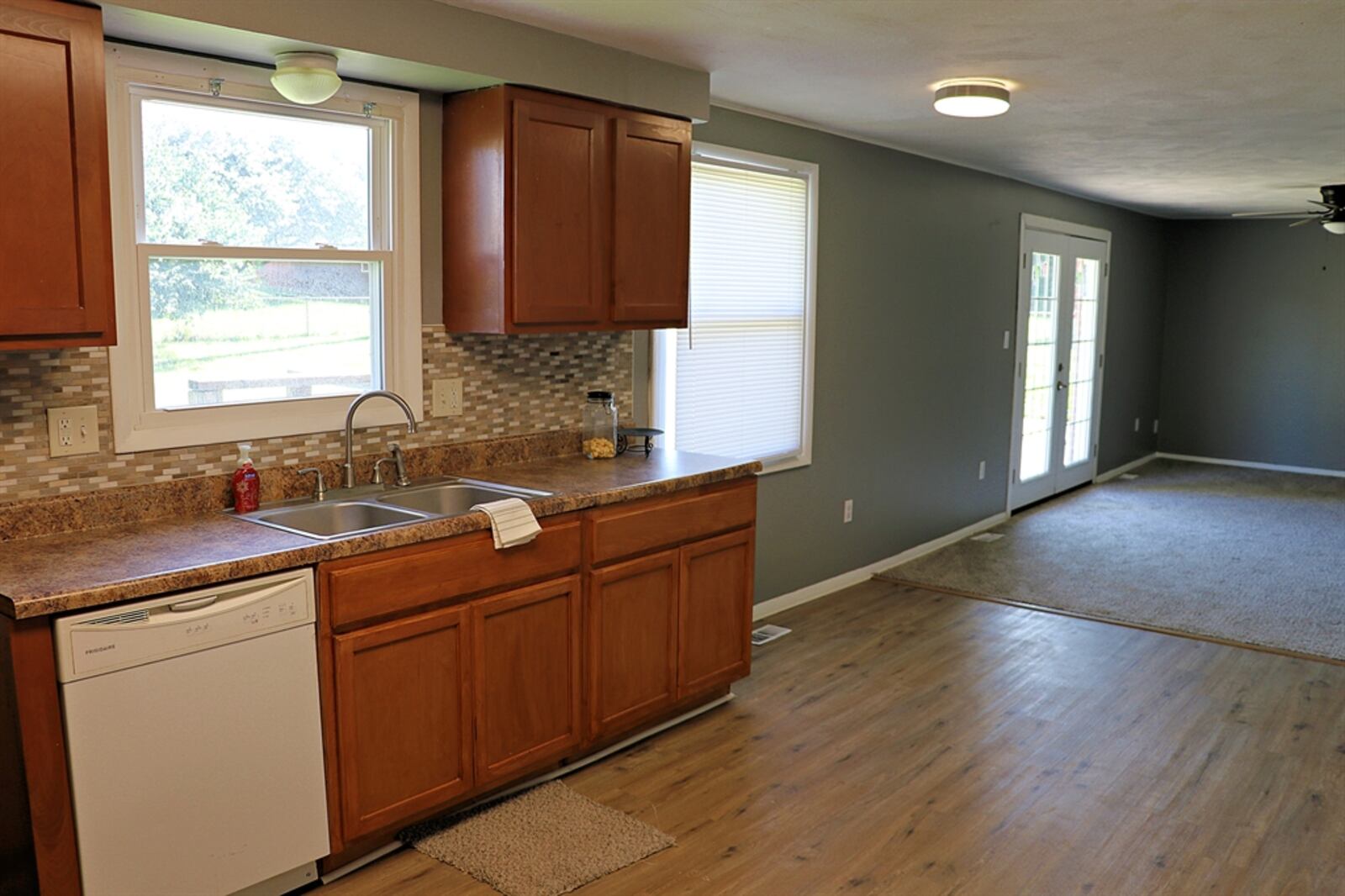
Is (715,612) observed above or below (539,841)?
above

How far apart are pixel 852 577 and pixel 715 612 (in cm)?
198

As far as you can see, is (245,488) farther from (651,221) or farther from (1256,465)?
(1256,465)

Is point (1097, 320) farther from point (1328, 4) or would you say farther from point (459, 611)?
point (459, 611)

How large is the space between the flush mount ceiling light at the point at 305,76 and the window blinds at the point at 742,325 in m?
1.78

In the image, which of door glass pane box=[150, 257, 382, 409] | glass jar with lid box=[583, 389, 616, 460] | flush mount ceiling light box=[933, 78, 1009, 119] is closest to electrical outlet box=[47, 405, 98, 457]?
door glass pane box=[150, 257, 382, 409]

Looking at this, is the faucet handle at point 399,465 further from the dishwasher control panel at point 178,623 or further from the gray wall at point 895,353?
the gray wall at point 895,353

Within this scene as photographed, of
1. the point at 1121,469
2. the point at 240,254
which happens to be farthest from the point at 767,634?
the point at 1121,469

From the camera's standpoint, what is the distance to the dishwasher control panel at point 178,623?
2068 millimetres

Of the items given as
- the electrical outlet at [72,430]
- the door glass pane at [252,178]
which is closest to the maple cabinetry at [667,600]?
the door glass pane at [252,178]

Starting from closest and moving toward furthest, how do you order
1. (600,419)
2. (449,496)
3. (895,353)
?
(449,496)
(600,419)
(895,353)

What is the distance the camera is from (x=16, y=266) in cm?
220

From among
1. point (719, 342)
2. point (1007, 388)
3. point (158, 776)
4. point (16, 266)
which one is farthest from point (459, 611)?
point (1007, 388)

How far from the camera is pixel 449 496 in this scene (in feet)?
10.7

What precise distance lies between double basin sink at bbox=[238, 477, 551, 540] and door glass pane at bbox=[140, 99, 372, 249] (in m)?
0.74
